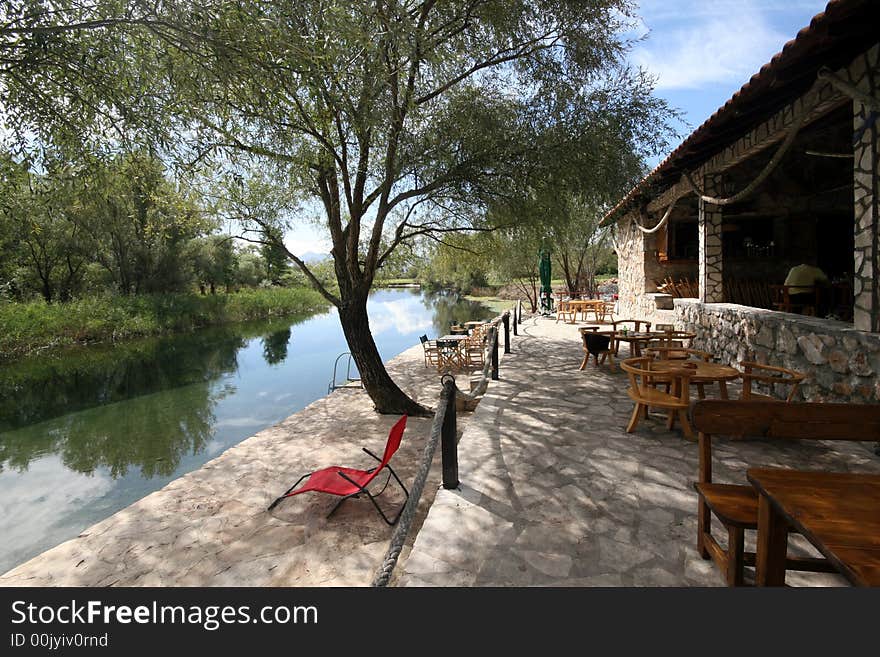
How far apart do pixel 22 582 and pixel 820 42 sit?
7.73 meters

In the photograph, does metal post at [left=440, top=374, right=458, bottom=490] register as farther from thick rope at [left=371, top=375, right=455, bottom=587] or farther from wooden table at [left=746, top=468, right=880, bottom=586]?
wooden table at [left=746, top=468, right=880, bottom=586]

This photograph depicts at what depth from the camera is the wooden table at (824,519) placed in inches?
50.0

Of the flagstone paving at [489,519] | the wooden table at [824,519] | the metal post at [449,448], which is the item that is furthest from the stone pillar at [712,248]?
the wooden table at [824,519]

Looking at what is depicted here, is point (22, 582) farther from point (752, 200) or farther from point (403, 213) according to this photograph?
point (752, 200)

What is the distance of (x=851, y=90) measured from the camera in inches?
155

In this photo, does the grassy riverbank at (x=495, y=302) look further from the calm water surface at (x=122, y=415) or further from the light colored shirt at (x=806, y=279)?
the light colored shirt at (x=806, y=279)

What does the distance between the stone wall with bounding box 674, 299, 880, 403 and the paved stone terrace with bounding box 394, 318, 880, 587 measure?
2.06ft

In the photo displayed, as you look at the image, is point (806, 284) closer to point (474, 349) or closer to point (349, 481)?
point (474, 349)

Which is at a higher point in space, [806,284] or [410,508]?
[806,284]

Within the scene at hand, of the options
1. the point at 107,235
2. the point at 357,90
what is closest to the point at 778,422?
the point at 357,90

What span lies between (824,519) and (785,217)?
11761mm

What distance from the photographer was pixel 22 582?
3715 mm

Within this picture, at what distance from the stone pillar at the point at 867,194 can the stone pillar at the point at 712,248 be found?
378 centimetres
